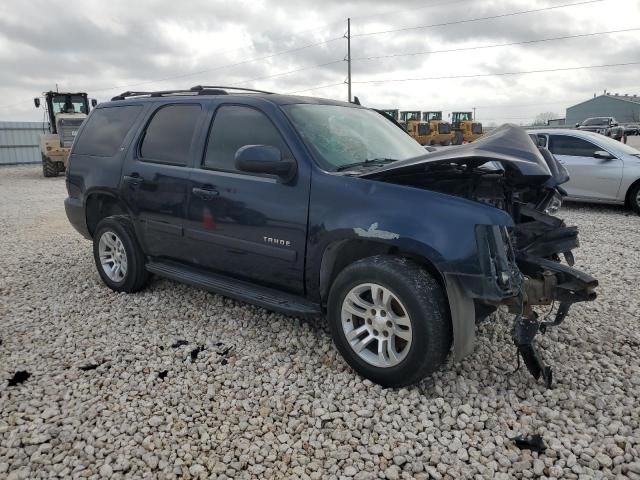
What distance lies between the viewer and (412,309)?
2756 mm

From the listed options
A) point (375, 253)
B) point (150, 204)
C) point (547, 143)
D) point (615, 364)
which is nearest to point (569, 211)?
point (547, 143)

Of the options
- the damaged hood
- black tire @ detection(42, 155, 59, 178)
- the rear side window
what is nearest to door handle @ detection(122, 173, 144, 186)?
the rear side window

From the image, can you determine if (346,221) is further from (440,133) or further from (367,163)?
(440,133)

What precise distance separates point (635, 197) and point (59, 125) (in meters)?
18.8

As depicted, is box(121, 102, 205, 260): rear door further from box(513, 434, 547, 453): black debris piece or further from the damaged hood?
box(513, 434, 547, 453): black debris piece

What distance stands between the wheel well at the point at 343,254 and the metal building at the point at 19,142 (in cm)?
2726

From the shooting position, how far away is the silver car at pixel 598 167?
8.51 meters

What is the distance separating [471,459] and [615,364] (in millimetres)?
1577

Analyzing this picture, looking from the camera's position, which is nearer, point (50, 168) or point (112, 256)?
point (112, 256)

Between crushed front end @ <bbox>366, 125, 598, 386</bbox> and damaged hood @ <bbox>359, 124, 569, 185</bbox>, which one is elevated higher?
damaged hood @ <bbox>359, 124, 569, 185</bbox>

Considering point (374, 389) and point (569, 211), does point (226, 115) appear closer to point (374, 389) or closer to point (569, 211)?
point (374, 389)

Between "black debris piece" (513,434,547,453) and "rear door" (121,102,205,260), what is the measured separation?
2876mm

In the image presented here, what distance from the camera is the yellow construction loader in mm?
18297

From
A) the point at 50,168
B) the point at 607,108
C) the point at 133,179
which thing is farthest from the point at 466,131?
the point at 607,108
